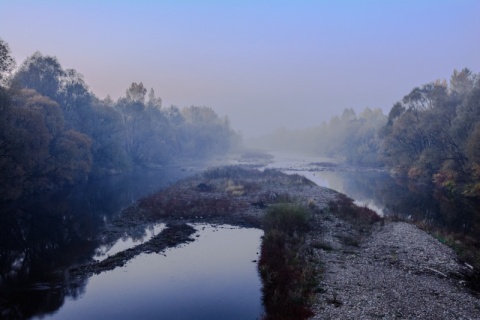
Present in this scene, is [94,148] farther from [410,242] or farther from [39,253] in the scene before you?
[410,242]

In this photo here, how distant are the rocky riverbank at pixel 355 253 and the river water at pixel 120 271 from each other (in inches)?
94.9

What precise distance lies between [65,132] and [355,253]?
5535 centimetres

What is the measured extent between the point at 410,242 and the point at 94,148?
7267 cm

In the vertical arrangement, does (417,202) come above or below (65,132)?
below

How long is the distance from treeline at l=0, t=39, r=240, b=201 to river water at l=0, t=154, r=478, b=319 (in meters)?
7.35

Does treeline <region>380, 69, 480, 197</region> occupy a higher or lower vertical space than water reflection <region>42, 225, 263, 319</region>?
higher

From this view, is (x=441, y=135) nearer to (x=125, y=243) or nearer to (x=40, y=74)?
(x=125, y=243)

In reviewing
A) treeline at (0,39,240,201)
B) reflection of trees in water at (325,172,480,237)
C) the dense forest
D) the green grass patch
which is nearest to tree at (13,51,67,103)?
treeline at (0,39,240,201)

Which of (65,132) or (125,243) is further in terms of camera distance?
(65,132)

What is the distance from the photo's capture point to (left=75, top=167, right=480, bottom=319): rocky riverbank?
1803 centimetres

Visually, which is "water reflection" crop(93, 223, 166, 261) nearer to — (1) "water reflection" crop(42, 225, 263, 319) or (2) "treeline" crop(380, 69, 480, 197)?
(1) "water reflection" crop(42, 225, 263, 319)

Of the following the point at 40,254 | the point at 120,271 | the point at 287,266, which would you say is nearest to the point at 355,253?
the point at 287,266

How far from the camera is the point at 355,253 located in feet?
90.7

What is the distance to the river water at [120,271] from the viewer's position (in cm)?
1961
